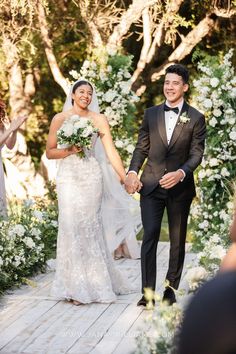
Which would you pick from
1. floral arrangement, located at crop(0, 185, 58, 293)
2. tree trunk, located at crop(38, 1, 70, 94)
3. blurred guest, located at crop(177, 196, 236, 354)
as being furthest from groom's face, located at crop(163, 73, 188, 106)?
tree trunk, located at crop(38, 1, 70, 94)

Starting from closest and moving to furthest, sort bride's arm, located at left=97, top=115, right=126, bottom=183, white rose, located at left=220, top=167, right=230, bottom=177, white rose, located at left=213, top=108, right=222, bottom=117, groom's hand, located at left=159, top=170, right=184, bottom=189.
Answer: groom's hand, located at left=159, top=170, right=184, bottom=189 → bride's arm, located at left=97, top=115, right=126, bottom=183 → white rose, located at left=220, top=167, right=230, bottom=177 → white rose, located at left=213, top=108, right=222, bottom=117

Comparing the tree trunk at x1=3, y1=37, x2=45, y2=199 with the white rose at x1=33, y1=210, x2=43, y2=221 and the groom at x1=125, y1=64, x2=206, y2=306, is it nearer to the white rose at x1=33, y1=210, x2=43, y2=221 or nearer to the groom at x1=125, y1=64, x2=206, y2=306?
the white rose at x1=33, y1=210, x2=43, y2=221

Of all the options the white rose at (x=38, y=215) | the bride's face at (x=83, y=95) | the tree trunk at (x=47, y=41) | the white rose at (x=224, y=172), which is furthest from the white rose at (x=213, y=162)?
the tree trunk at (x=47, y=41)

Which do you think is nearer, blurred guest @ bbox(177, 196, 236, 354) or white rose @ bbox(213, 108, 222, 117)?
blurred guest @ bbox(177, 196, 236, 354)

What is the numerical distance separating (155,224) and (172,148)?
0.61 meters

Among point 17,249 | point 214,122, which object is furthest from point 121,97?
point 17,249

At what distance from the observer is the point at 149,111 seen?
627 cm

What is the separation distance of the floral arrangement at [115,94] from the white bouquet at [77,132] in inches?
137

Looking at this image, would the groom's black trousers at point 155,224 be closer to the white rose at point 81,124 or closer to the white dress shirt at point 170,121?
the white dress shirt at point 170,121

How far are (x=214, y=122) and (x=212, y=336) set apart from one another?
750 cm

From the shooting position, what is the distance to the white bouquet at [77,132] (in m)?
6.58

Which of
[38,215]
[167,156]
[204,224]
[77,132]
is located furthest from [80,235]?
[204,224]

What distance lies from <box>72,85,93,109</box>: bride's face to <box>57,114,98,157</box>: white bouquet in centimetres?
14

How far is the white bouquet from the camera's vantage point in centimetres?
658
